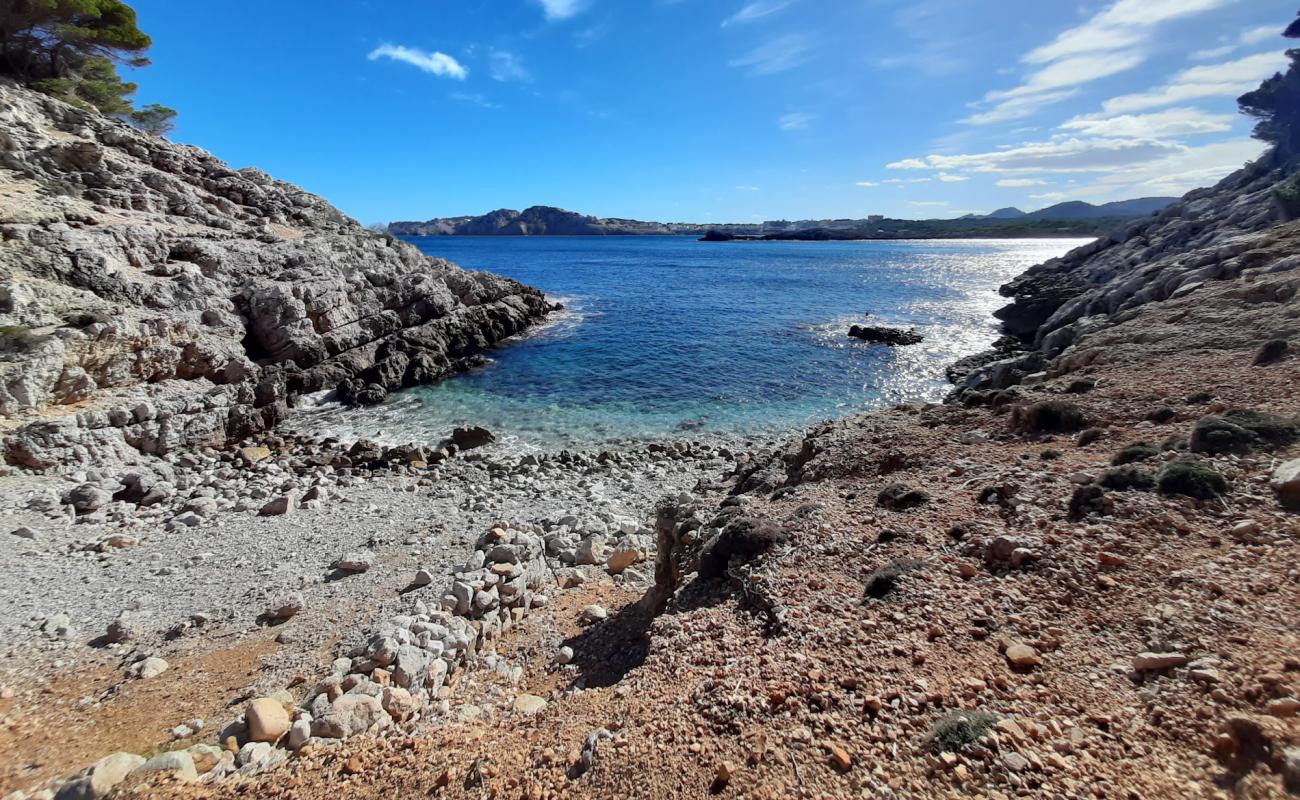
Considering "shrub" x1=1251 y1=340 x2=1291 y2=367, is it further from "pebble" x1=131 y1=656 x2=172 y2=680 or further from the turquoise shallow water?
"pebble" x1=131 y1=656 x2=172 y2=680

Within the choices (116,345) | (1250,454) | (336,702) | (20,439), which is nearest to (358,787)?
(336,702)

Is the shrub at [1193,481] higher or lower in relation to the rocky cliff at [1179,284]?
lower

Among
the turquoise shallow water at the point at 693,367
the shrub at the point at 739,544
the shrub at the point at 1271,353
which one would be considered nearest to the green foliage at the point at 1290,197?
the turquoise shallow water at the point at 693,367

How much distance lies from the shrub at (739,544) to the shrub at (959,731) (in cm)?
423

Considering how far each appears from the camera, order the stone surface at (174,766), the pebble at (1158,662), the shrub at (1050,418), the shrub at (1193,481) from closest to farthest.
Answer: the pebble at (1158,662)
the stone surface at (174,766)
the shrub at (1193,481)
the shrub at (1050,418)

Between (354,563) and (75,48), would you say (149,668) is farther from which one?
(75,48)

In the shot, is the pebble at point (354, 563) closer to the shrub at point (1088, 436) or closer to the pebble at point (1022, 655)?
the pebble at point (1022, 655)

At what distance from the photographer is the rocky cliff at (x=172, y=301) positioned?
1803 cm

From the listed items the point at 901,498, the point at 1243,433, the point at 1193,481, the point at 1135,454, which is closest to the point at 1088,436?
the point at 1135,454

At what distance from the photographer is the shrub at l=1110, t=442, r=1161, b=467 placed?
29.7 ft

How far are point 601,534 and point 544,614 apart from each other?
11.8ft

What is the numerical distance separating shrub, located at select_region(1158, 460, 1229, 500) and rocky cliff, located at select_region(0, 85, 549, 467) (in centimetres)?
2605

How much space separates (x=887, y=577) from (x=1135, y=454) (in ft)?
17.7

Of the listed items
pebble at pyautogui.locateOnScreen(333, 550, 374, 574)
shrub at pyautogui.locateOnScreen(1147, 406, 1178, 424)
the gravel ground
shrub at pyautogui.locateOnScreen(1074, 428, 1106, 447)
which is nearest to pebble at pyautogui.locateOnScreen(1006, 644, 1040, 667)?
shrub at pyautogui.locateOnScreen(1074, 428, 1106, 447)
